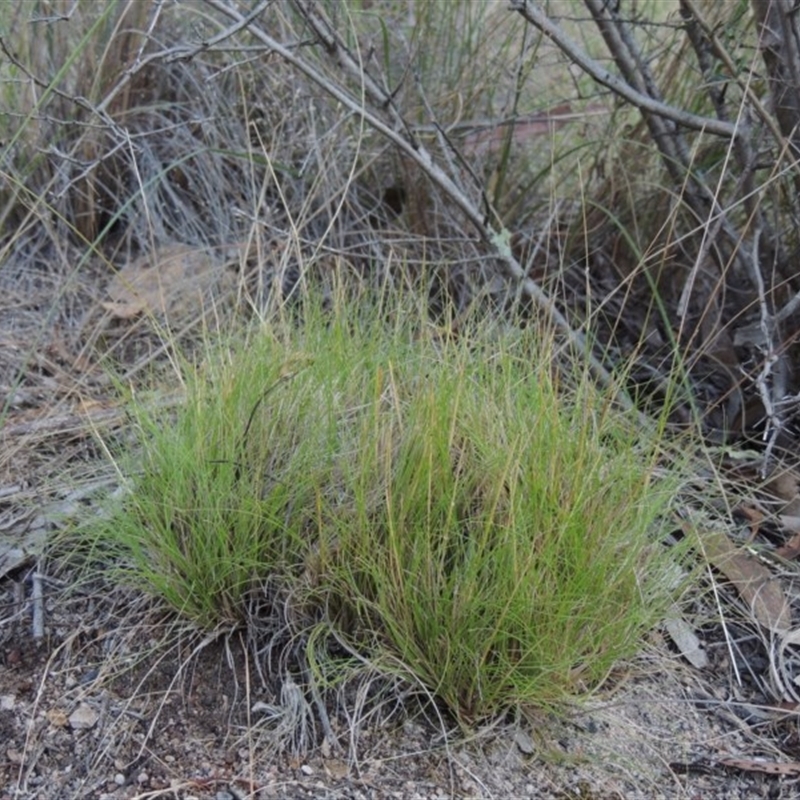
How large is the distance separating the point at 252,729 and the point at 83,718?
0.95ft

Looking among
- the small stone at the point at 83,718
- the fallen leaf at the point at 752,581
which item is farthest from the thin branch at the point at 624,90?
the small stone at the point at 83,718

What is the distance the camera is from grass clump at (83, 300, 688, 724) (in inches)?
69.9

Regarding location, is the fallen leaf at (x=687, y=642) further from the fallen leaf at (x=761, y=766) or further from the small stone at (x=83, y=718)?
the small stone at (x=83, y=718)

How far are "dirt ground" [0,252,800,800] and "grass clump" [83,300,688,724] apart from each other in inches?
3.2

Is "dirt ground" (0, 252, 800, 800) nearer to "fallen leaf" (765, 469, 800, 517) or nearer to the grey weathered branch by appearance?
"fallen leaf" (765, 469, 800, 517)

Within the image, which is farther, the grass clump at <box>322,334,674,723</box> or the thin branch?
the thin branch

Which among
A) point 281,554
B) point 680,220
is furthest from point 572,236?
point 281,554

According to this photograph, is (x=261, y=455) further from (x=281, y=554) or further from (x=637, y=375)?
(x=637, y=375)

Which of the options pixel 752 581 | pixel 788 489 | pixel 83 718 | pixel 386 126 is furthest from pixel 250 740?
pixel 386 126

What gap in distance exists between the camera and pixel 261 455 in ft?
6.45

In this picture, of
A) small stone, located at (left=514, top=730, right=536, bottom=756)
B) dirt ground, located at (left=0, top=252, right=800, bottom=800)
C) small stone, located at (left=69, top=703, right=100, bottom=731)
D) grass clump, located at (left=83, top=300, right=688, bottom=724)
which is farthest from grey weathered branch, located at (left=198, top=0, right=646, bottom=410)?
small stone, located at (left=69, top=703, right=100, bottom=731)

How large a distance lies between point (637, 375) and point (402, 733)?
4.41ft

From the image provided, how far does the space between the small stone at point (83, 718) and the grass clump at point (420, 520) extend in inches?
8.9

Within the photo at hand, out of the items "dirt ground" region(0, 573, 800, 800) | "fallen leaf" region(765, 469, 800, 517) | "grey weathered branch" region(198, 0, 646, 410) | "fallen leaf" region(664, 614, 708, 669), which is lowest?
"dirt ground" region(0, 573, 800, 800)
